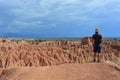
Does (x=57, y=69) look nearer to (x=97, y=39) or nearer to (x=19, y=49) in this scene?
(x=97, y=39)

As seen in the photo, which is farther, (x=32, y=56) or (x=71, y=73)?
(x=32, y=56)

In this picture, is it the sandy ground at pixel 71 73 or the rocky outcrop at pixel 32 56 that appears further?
the rocky outcrop at pixel 32 56

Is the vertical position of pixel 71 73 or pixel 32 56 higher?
pixel 71 73

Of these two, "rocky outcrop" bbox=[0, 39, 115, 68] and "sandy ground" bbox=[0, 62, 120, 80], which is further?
"rocky outcrop" bbox=[0, 39, 115, 68]

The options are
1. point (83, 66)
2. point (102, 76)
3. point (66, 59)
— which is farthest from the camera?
point (66, 59)

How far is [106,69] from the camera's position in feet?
63.0

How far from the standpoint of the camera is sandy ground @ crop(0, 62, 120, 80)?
1841 centimetres

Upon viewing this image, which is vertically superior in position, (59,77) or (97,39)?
(97,39)

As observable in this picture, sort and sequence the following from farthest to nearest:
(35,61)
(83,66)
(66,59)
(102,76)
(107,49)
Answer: (107,49), (66,59), (35,61), (83,66), (102,76)

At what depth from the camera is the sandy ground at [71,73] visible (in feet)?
60.4

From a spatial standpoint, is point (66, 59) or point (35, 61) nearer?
point (35, 61)

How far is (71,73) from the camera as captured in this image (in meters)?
18.8

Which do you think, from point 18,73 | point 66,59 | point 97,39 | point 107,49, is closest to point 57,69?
point 18,73

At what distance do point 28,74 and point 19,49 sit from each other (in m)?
25.2
